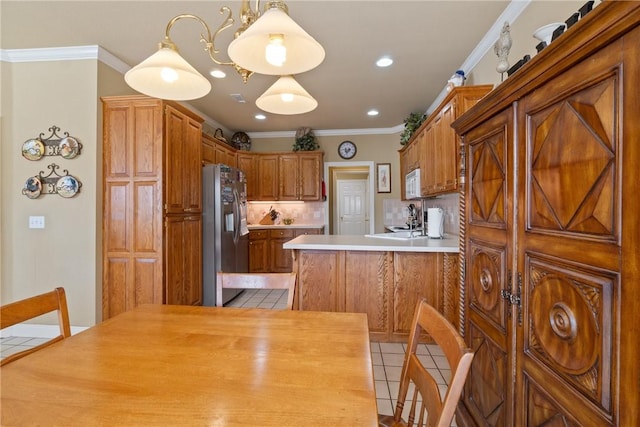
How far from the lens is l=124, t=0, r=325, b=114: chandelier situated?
979 mm

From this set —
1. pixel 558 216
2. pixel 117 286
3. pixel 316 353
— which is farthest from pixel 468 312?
pixel 117 286

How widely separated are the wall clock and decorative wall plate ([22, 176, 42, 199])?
4403 millimetres

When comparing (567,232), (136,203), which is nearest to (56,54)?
(136,203)

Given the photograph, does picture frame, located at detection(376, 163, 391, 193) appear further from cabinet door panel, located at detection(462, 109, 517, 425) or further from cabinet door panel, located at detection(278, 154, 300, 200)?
A: cabinet door panel, located at detection(462, 109, 517, 425)

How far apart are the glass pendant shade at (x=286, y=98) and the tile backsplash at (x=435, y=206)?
233 cm

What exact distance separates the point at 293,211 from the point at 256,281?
4423mm

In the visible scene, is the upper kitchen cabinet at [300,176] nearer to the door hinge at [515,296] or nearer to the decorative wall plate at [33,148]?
the decorative wall plate at [33,148]

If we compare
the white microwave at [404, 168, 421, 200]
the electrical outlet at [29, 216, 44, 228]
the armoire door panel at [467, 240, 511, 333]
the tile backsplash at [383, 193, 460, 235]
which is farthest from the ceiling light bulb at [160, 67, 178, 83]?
the white microwave at [404, 168, 421, 200]

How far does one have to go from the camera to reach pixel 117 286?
2893 mm

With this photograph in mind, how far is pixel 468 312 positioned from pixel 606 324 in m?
0.90

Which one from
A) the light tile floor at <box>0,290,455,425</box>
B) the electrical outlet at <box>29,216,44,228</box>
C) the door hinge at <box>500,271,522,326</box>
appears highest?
the electrical outlet at <box>29,216,44,228</box>

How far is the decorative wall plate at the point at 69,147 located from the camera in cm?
286

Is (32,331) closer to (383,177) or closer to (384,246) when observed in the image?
(384,246)

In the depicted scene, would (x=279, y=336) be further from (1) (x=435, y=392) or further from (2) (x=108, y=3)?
(2) (x=108, y=3)
